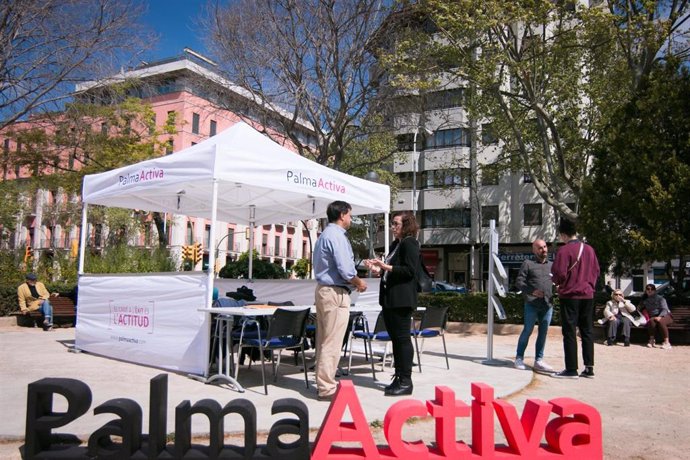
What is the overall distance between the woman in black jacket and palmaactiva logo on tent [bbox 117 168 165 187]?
12.2 ft

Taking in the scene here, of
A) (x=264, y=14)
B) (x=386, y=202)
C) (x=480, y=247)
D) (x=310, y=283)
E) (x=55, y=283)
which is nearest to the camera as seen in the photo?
(x=386, y=202)

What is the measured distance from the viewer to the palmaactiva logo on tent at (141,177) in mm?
7995

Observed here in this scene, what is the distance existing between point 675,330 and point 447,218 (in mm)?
29979

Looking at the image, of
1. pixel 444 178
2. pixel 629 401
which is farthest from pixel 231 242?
pixel 629 401

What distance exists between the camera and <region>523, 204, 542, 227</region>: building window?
38344 mm

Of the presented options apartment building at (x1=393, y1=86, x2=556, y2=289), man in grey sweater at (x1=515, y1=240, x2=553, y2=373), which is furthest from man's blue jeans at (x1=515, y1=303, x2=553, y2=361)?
apartment building at (x1=393, y1=86, x2=556, y2=289)

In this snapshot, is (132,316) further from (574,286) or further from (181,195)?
(574,286)

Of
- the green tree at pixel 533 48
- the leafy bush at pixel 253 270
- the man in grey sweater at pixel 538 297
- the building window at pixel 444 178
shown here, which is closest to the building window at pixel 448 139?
the building window at pixel 444 178

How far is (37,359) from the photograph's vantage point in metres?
8.42

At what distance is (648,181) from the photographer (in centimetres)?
1379

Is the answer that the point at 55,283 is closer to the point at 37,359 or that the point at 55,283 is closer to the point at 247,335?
the point at 37,359

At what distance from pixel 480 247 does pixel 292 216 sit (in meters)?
29.8

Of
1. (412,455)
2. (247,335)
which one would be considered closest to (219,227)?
(247,335)

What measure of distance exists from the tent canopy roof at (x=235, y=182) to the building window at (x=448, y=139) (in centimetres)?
3095
